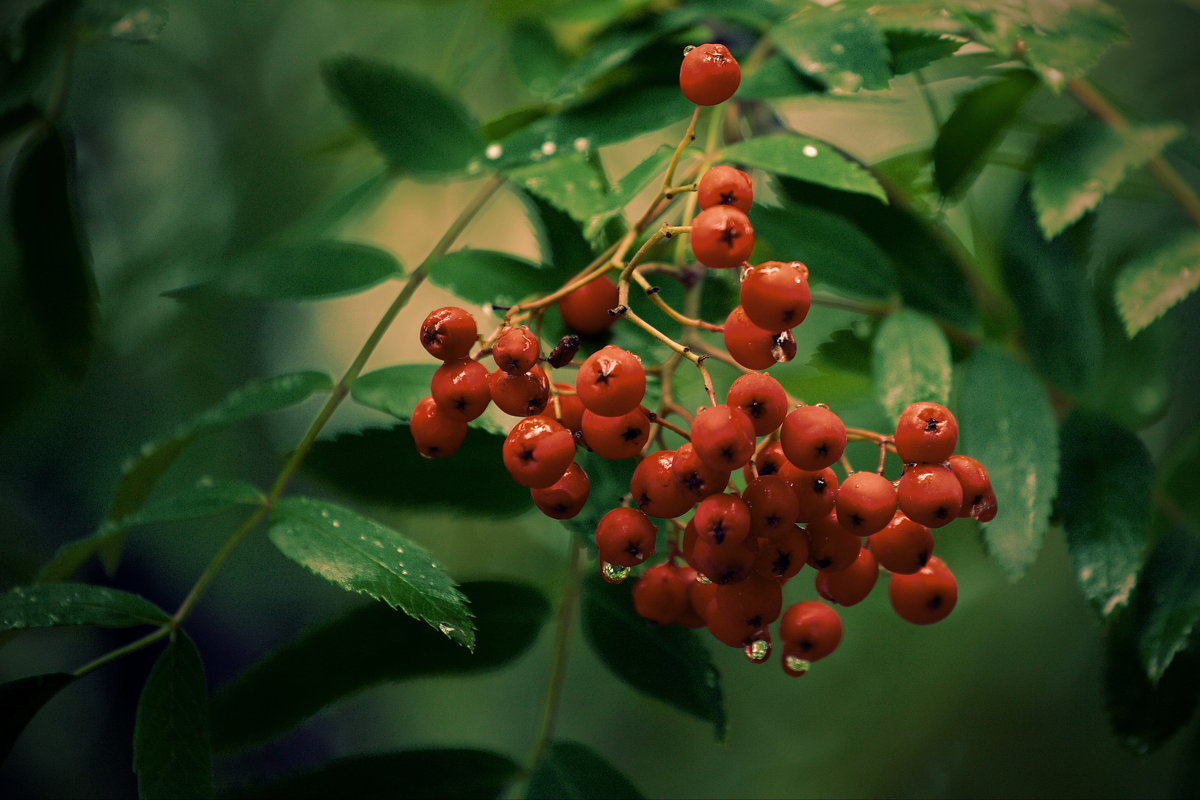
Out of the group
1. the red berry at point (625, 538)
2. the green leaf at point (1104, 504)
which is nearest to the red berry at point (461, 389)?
the red berry at point (625, 538)

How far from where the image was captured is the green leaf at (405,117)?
0.82 meters

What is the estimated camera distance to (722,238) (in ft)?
1.67

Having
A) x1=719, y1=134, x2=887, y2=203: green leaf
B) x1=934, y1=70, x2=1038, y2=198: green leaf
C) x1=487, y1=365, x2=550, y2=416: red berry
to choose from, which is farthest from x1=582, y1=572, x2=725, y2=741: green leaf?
x1=934, y1=70, x2=1038, y2=198: green leaf

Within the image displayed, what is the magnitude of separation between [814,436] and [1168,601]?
1.47 feet

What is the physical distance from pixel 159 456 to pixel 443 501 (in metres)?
0.27

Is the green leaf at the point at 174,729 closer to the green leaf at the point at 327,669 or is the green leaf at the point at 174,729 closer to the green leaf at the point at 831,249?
the green leaf at the point at 327,669

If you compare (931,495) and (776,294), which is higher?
(776,294)

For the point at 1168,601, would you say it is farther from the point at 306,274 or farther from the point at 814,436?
the point at 306,274

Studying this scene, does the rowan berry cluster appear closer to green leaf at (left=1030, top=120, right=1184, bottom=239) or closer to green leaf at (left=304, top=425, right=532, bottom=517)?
green leaf at (left=304, top=425, right=532, bottom=517)

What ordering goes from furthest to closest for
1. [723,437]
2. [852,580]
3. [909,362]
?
[909,362]
[852,580]
[723,437]

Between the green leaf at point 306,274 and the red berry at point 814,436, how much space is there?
18.2 inches

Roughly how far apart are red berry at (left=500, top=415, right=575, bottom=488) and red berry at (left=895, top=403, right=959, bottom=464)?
23 cm

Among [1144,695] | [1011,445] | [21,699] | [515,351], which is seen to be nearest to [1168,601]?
[1144,695]

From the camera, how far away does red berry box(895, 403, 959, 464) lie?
527 mm
